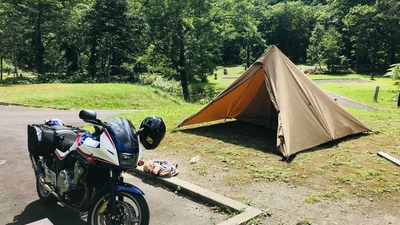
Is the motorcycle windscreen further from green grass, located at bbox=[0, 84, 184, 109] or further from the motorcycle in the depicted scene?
green grass, located at bbox=[0, 84, 184, 109]

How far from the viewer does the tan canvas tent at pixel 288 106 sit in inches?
258

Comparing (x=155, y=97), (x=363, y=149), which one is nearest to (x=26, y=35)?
(x=155, y=97)

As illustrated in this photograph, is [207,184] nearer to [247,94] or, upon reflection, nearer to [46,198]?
[46,198]

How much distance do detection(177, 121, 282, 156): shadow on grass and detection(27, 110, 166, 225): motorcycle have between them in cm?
367

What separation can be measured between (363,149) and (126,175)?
452 cm

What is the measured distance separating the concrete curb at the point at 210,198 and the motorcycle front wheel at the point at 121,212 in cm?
95

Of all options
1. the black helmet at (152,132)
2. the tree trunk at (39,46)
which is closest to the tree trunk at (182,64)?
the tree trunk at (39,46)

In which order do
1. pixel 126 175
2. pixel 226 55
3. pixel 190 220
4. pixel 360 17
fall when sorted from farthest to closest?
pixel 226 55, pixel 360 17, pixel 126 175, pixel 190 220

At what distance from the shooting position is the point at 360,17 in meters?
45.9

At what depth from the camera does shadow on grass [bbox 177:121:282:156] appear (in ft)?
23.0

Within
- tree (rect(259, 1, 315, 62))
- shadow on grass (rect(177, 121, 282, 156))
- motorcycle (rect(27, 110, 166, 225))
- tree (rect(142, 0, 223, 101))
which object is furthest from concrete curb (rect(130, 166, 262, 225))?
tree (rect(259, 1, 315, 62))

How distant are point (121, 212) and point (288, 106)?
177 inches

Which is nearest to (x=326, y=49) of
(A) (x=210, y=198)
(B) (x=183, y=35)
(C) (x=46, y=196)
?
(B) (x=183, y=35)

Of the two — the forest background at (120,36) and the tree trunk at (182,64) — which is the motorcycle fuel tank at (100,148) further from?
the tree trunk at (182,64)
